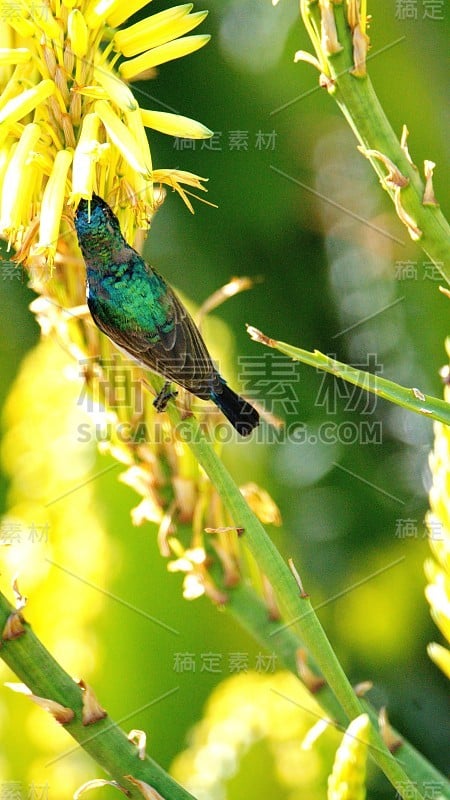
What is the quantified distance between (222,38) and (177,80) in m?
0.07

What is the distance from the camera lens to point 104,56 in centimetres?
51

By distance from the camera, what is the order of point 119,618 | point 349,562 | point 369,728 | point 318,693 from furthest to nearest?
point 349,562, point 119,618, point 318,693, point 369,728

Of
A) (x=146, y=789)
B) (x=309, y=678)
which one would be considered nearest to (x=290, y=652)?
(x=309, y=678)

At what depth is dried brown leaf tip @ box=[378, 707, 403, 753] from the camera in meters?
0.50

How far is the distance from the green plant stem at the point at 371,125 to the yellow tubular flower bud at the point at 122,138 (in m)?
0.10

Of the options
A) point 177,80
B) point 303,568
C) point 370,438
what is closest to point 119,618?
point 303,568

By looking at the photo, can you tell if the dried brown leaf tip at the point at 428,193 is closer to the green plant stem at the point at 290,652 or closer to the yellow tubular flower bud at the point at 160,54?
the yellow tubular flower bud at the point at 160,54

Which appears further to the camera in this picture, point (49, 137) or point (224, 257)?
point (224, 257)

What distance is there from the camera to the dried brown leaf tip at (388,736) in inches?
19.7

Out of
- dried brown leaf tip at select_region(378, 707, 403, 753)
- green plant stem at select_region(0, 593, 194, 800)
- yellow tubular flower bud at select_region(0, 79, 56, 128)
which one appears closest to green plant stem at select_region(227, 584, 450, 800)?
dried brown leaf tip at select_region(378, 707, 403, 753)

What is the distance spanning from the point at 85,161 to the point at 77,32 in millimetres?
66

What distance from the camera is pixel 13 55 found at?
475mm

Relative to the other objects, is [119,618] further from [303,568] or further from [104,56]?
[104,56]

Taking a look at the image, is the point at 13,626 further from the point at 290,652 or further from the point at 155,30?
the point at 155,30
